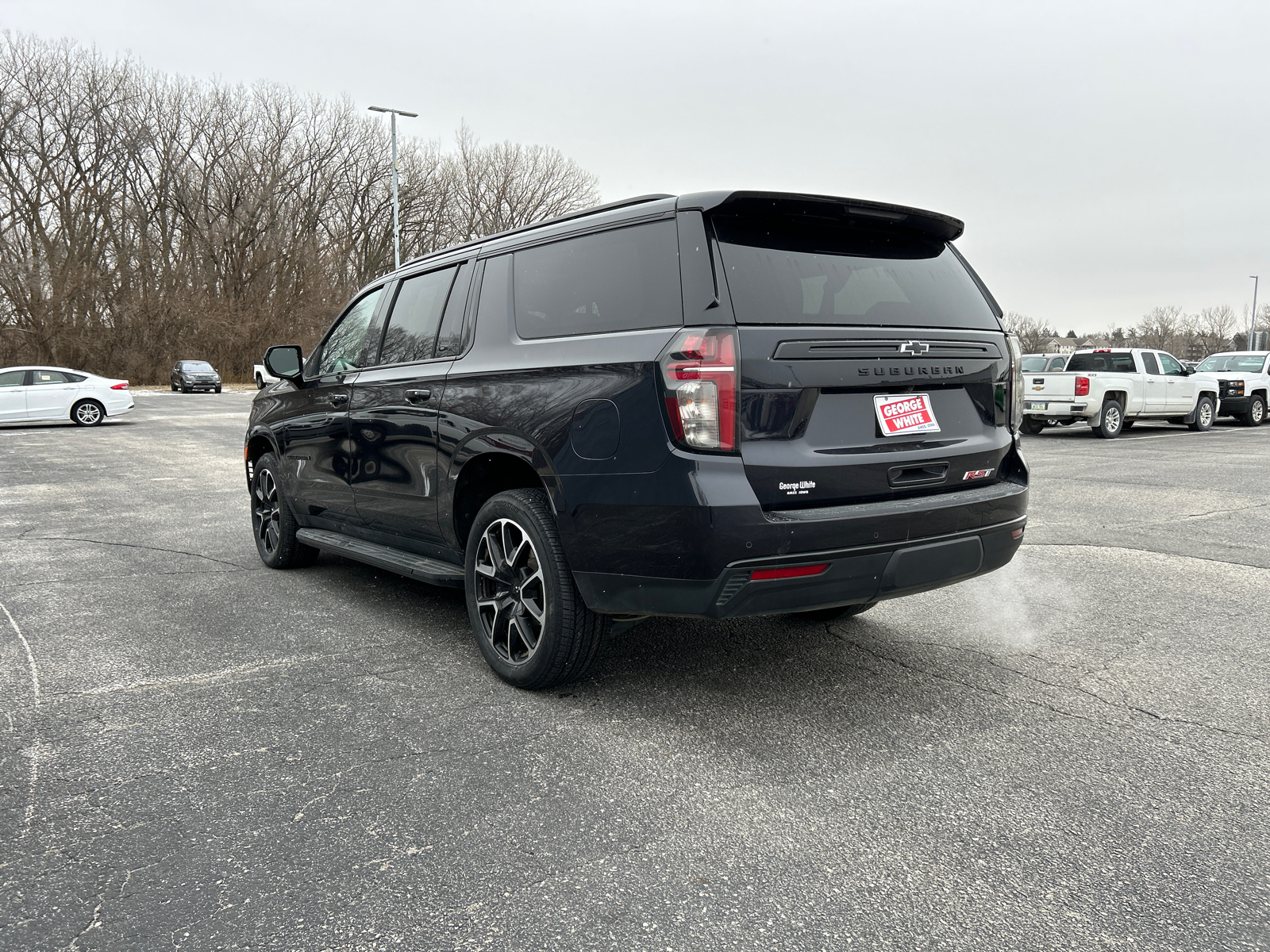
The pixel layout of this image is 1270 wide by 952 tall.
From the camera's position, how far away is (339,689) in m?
3.95

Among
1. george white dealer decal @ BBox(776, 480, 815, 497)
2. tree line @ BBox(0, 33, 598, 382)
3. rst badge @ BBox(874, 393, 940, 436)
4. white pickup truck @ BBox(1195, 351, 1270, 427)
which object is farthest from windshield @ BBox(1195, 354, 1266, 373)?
tree line @ BBox(0, 33, 598, 382)

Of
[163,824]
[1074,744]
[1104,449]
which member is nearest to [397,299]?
[163,824]

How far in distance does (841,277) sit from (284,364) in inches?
148

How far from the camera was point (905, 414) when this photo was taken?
353cm

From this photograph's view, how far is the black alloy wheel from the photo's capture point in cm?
384

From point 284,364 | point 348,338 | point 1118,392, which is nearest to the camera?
point 348,338

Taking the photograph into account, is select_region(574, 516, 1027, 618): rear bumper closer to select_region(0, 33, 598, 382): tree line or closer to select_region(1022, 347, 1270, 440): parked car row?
select_region(1022, 347, 1270, 440): parked car row

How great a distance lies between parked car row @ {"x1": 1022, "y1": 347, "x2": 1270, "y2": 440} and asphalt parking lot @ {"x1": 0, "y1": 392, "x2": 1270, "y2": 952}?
14.1 metres

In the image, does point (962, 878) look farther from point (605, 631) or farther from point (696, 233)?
point (696, 233)

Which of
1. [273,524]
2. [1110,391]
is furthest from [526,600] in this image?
[1110,391]

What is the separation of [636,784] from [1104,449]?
48.8 feet

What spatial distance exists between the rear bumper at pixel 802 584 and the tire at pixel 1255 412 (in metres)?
23.6

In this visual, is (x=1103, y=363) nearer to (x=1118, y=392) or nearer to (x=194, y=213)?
(x=1118, y=392)

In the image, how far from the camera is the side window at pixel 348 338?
214 inches
